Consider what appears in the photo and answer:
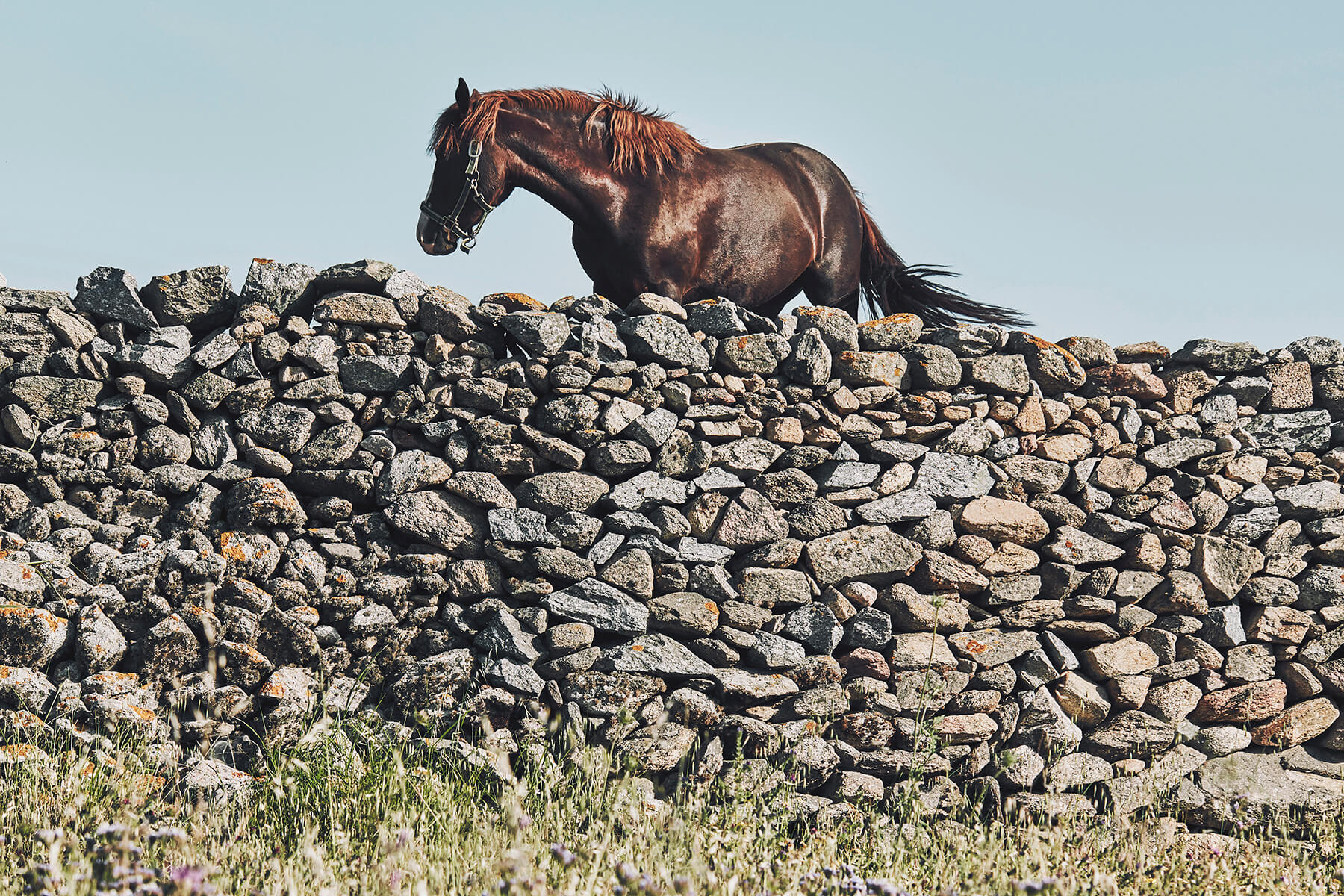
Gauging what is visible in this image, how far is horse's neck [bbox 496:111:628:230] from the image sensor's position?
19.6 feet

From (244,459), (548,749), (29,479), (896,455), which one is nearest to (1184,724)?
(896,455)

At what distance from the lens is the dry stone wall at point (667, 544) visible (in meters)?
4.96

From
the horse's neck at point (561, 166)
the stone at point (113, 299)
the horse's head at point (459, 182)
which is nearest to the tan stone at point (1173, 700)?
the horse's neck at point (561, 166)

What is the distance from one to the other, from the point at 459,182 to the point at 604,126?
929 mm

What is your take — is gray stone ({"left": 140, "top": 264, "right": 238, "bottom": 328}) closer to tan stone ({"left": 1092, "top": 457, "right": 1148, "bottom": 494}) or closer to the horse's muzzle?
the horse's muzzle

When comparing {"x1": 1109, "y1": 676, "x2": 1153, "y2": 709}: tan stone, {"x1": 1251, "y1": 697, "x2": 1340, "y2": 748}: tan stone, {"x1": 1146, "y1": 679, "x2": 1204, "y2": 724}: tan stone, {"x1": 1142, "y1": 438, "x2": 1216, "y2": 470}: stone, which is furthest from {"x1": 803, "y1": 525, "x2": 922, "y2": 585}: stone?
{"x1": 1251, "y1": 697, "x2": 1340, "y2": 748}: tan stone

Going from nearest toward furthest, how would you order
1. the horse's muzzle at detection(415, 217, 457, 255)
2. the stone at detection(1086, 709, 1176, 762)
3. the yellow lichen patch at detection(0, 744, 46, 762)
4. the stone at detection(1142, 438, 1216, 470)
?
1. the yellow lichen patch at detection(0, 744, 46, 762)
2. the stone at detection(1086, 709, 1176, 762)
3. the stone at detection(1142, 438, 1216, 470)
4. the horse's muzzle at detection(415, 217, 457, 255)

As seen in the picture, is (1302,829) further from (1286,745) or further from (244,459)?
(244,459)

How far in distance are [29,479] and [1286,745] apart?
680 centimetres

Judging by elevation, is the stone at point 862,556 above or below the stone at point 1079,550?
below

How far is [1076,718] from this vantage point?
5.40 m

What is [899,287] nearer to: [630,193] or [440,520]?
[630,193]

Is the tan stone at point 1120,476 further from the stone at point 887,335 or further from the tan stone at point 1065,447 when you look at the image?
the stone at point 887,335

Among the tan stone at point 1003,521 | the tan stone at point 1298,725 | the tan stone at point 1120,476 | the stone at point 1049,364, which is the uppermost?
the stone at point 1049,364
